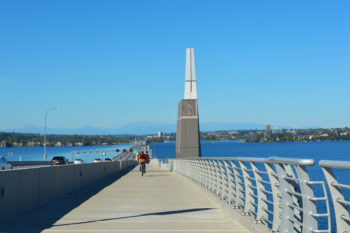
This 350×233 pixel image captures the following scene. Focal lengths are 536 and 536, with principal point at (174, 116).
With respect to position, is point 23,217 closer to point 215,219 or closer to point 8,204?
point 8,204

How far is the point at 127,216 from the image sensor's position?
490 inches

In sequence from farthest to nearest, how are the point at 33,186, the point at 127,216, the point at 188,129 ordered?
the point at 188,129, the point at 33,186, the point at 127,216

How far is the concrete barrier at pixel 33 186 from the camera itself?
11.3m

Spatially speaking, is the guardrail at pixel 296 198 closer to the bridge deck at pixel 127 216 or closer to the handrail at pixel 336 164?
the handrail at pixel 336 164

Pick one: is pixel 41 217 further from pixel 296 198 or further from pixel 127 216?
pixel 296 198

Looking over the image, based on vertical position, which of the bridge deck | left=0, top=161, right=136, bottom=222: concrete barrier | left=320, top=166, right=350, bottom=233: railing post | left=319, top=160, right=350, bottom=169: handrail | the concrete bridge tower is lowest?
the bridge deck

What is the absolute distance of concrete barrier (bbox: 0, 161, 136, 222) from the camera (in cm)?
1132

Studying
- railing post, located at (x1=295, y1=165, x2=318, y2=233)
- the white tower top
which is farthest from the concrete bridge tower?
railing post, located at (x1=295, y1=165, x2=318, y2=233)

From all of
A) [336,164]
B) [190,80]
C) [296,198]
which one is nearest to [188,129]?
[190,80]

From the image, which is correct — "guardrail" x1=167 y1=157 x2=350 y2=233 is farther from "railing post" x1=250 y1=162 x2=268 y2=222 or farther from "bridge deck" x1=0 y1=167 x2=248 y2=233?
"bridge deck" x1=0 y1=167 x2=248 y2=233

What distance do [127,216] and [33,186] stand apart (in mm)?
2968

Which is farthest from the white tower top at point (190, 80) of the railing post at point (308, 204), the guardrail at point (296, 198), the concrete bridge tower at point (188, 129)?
the railing post at point (308, 204)

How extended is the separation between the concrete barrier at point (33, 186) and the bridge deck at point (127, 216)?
27cm

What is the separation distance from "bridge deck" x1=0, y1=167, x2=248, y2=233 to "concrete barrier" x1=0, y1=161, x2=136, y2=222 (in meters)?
0.27
